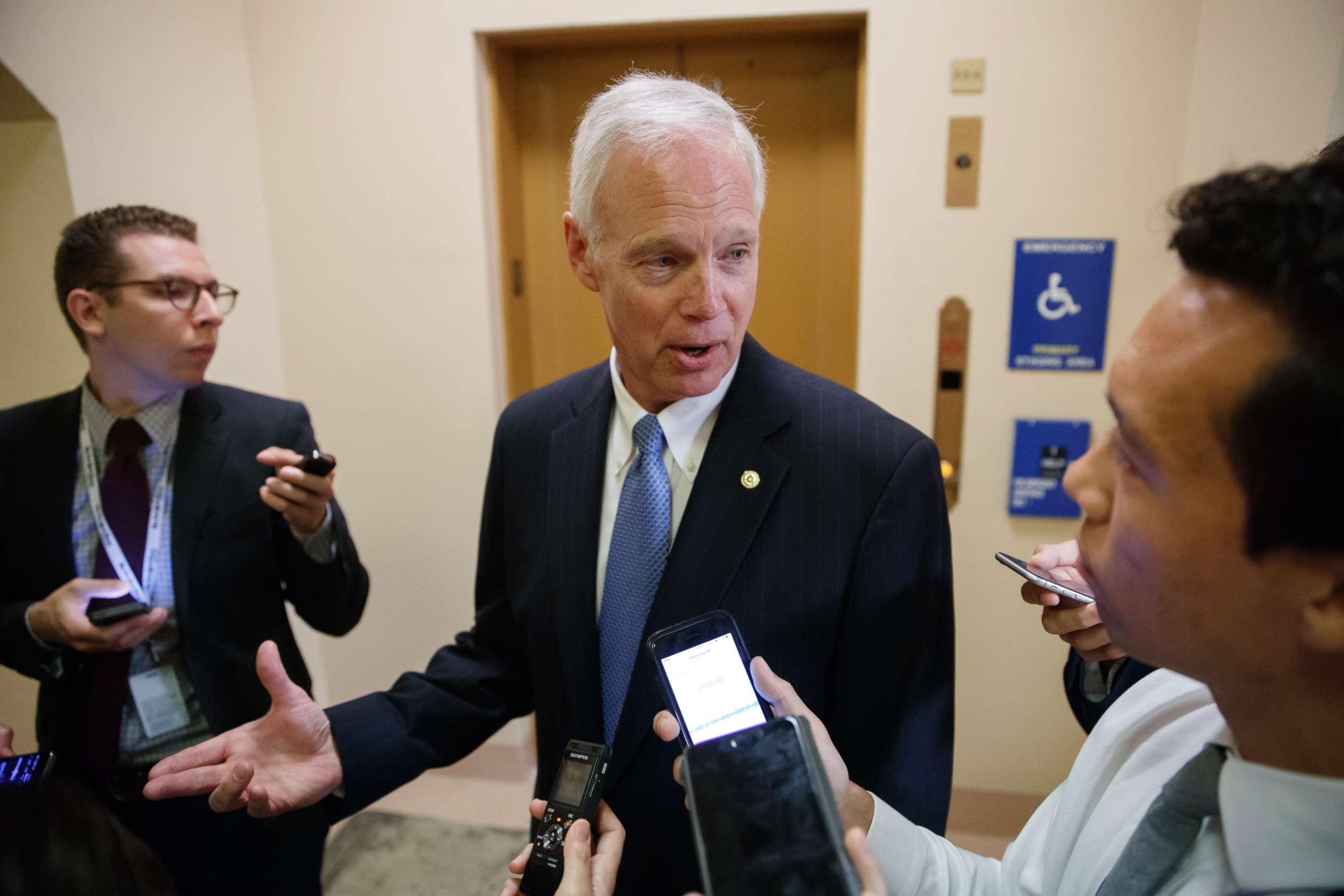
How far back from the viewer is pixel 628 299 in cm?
118

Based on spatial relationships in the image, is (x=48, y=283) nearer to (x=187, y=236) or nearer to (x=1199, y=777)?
(x=187, y=236)

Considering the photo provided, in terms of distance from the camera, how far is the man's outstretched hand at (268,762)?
1.05 metres

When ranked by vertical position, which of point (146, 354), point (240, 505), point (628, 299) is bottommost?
point (240, 505)

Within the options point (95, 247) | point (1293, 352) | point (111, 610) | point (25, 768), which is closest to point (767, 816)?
point (1293, 352)

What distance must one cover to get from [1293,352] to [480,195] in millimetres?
2503

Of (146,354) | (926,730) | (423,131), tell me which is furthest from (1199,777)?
(423,131)

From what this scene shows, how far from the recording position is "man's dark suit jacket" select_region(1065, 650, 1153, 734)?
1.08 meters

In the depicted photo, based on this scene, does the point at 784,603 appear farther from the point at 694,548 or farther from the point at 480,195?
the point at 480,195

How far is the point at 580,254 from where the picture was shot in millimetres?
1323

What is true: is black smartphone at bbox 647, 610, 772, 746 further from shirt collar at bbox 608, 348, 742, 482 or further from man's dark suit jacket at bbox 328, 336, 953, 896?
shirt collar at bbox 608, 348, 742, 482

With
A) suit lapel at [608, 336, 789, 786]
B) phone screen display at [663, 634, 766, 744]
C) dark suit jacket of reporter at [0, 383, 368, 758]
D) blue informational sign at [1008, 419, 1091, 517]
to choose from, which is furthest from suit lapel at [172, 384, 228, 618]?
blue informational sign at [1008, 419, 1091, 517]

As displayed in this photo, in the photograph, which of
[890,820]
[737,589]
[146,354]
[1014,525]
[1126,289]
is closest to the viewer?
[890,820]

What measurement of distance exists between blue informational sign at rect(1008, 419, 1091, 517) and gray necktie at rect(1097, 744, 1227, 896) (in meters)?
1.88

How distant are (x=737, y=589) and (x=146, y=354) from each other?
1461 millimetres
